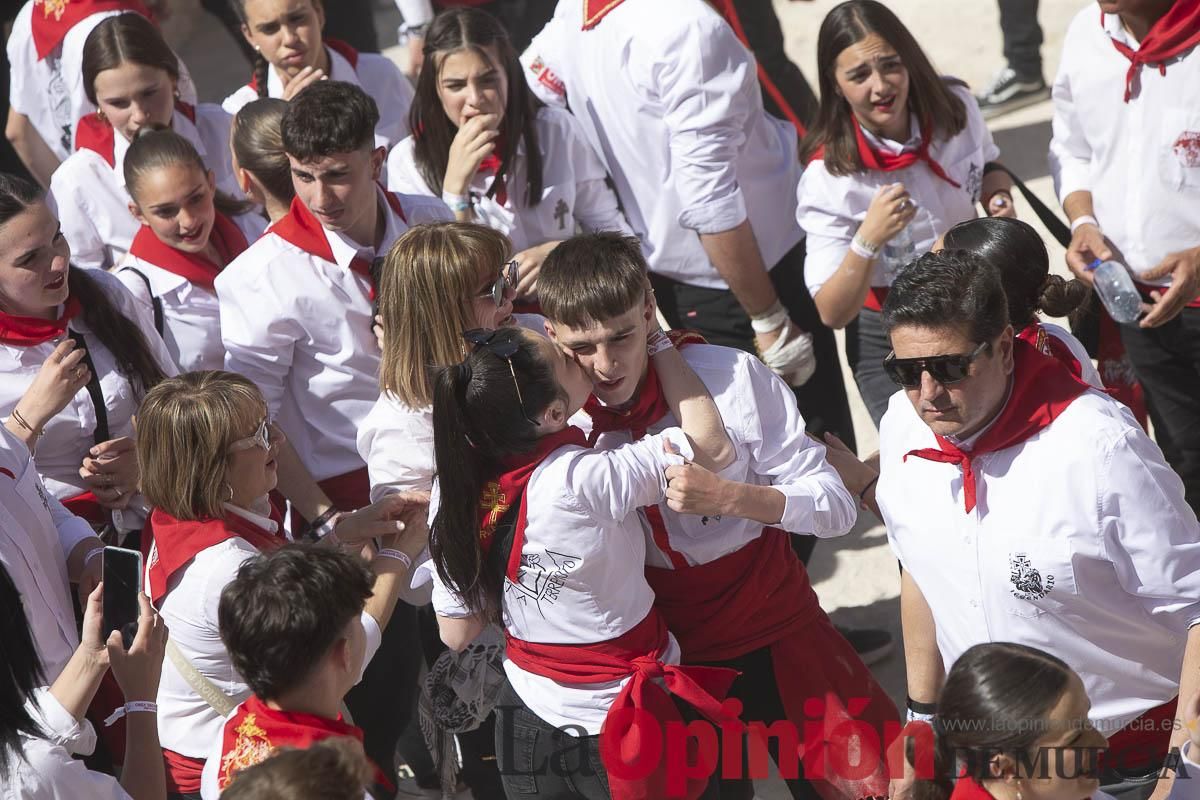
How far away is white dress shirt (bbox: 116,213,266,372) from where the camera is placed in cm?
398

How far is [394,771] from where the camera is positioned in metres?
3.92

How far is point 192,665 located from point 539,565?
2.66ft

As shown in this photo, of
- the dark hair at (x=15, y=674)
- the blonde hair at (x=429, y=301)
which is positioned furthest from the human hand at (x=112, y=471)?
the dark hair at (x=15, y=674)

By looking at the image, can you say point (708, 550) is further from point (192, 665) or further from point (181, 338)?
point (181, 338)

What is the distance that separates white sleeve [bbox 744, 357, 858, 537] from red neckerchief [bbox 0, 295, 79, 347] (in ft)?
5.79

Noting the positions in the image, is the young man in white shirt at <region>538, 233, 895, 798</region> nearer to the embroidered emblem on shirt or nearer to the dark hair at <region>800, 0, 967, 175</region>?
the embroidered emblem on shirt

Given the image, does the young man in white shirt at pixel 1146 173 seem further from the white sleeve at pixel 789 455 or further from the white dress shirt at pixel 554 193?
the white sleeve at pixel 789 455

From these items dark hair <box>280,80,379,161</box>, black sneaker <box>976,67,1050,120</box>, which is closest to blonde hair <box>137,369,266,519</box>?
dark hair <box>280,80,379,161</box>

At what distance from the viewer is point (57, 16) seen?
5.45m

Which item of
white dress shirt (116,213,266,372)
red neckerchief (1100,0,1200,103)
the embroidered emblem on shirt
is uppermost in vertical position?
→ red neckerchief (1100,0,1200,103)

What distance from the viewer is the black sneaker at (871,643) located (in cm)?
435

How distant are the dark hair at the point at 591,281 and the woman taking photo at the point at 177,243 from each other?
1.49m

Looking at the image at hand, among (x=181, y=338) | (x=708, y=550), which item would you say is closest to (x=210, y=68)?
(x=181, y=338)

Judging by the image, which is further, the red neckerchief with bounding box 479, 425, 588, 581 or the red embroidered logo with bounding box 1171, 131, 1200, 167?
the red embroidered logo with bounding box 1171, 131, 1200, 167
